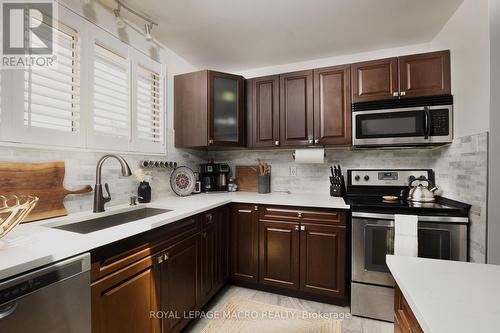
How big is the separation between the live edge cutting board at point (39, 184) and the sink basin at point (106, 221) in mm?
115

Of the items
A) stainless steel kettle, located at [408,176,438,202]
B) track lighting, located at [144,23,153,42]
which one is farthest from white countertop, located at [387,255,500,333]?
track lighting, located at [144,23,153,42]

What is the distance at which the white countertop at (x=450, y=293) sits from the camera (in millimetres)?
509

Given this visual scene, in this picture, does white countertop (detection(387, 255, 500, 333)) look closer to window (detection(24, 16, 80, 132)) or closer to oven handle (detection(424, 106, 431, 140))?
oven handle (detection(424, 106, 431, 140))

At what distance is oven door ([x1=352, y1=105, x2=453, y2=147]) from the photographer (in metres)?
1.86

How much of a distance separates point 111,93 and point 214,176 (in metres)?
1.43

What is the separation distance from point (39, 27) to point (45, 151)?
73 centimetres

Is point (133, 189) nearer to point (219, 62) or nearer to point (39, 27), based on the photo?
point (39, 27)

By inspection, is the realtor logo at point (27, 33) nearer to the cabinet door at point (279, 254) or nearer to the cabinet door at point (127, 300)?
the cabinet door at point (127, 300)

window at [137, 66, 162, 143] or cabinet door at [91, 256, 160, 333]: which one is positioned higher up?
window at [137, 66, 162, 143]

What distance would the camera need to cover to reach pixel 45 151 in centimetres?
134

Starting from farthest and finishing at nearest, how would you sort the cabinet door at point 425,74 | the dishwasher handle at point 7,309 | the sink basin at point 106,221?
the cabinet door at point 425,74, the sink basin at point 106,221, the dishwasher handle at point 7,309

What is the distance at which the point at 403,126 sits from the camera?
196cm

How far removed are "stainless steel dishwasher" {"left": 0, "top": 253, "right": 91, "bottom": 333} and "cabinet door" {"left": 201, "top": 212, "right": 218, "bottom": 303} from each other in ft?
3.11

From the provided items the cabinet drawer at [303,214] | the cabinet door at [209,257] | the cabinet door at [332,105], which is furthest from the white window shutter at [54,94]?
the cabinet door at [332,105]
